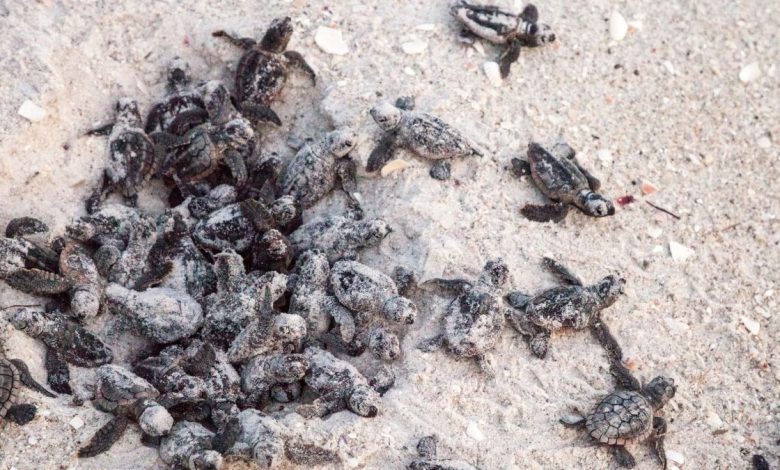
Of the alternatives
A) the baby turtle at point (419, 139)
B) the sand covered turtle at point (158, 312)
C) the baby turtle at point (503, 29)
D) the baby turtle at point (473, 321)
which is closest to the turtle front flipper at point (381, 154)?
the baby turtle at point (419, 139)

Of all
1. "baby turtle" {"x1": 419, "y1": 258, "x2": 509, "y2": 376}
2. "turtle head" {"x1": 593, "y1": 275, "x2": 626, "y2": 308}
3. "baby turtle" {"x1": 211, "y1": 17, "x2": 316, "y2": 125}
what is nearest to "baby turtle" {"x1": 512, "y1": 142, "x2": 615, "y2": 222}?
"turtle head" {"x1": 593, "y1": 275, "x2": 626, "y2": 308}

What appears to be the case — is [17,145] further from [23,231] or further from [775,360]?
[775,360]

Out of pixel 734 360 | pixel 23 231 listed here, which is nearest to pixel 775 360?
pixel 734 360

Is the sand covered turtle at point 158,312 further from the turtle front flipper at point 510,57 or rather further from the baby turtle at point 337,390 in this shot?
the turtle front flipper at point 510,57

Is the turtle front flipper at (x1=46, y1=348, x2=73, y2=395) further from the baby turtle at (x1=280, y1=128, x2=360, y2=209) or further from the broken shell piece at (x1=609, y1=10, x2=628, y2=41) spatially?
the broken shell piece at (x1=609, y1=10, x2=628, y2=41)

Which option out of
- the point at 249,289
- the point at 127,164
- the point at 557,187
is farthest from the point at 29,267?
the point at 557,187

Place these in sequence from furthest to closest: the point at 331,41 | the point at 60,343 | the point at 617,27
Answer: the point at 617,27 < the point at 331,41 < the point at 60,343

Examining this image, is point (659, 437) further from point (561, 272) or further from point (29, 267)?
point (29, 267)
